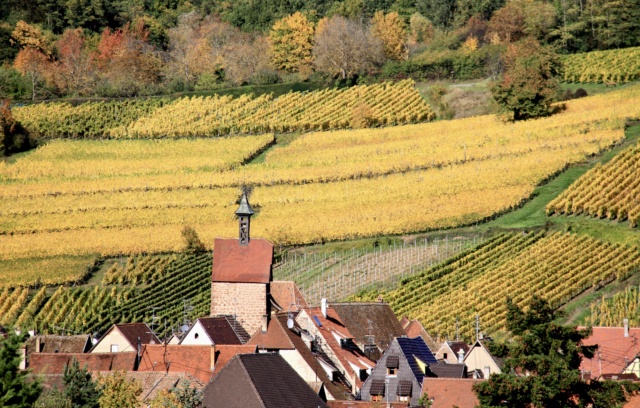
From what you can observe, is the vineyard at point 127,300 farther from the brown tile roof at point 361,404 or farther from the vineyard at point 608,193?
the brown tile roof at point 361,404

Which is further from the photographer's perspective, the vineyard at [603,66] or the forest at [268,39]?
the forest at [268,39]

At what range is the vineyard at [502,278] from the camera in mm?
66062

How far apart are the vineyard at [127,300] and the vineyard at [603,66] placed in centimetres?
4200

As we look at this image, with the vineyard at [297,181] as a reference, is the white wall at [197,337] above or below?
above

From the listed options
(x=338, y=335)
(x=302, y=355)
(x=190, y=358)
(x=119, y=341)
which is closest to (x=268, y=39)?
(x=119, y=341)

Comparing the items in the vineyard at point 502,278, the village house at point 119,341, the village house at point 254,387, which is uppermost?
the village house at point 254,387

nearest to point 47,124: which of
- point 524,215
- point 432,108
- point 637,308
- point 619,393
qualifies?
point 432,108

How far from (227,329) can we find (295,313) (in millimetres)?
2385

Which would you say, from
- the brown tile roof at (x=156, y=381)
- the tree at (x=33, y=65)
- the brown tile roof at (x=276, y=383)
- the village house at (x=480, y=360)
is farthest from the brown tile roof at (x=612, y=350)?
the tree at (x=33, y=65)

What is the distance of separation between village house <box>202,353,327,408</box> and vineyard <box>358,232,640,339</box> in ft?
77.8

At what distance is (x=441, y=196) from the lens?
88688 mm

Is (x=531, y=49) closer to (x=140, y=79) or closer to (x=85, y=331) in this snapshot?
(x=140, y=79)

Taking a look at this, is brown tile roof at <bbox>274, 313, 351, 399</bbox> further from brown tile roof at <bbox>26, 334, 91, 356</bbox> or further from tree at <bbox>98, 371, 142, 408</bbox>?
brown tile roof at <bbox>26, 334, 91, 356</bbox>

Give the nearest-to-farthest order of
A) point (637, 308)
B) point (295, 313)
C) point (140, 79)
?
point (295, 313) → point (637, 308) → point (140, 79)
